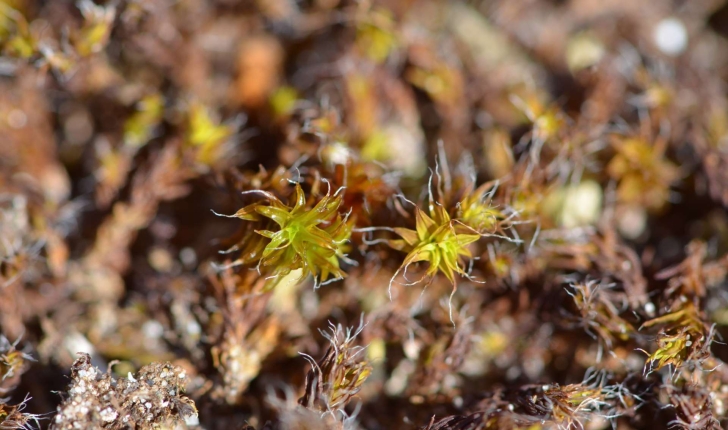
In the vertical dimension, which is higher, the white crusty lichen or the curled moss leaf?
the curled moss leaf

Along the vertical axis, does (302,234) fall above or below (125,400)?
above

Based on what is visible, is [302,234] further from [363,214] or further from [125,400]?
[125,400]

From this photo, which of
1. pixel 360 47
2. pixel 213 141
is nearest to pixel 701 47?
pixel 360 47

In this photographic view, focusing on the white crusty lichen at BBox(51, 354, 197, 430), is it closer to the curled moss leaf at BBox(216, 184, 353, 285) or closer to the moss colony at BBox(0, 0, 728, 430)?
the moss colony at BBox(0, 0, 728, 430)

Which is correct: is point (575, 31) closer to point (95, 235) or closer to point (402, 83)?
point (402, 83)

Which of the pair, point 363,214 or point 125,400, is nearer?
point 125,400

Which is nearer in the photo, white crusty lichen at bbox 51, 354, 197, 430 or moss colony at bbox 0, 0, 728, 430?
white crusty lichen at bbox 51, 354, 197, 430

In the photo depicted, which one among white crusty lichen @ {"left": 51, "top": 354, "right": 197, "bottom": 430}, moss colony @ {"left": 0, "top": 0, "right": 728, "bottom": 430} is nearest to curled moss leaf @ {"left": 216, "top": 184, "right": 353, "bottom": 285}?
moss colony @ {"left": 0, "top": 0, "right": 728, "bottom": 430}

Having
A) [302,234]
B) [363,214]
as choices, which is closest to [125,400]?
[302,234]

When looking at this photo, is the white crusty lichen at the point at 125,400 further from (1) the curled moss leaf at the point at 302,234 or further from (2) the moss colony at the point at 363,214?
(1) the curled moss leaf at the point at 302,234

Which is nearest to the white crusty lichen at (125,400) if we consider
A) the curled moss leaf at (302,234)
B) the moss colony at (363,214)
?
the moss colony at (363,214)
